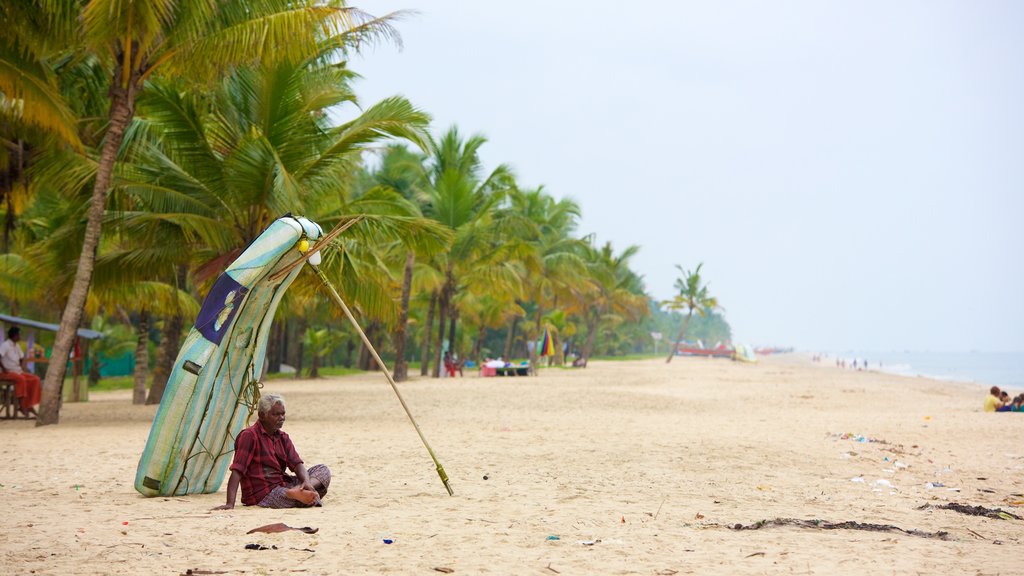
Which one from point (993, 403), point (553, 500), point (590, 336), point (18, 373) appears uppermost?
point (590, 336)

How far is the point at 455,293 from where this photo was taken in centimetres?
3591

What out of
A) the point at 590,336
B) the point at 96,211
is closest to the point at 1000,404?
the point at 96,211

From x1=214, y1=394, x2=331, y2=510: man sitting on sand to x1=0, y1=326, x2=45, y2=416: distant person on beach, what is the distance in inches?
337

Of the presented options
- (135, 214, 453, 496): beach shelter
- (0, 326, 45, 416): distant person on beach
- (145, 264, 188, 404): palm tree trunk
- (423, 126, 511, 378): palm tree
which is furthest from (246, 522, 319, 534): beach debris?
(423, 126, 511, 378): palm tree

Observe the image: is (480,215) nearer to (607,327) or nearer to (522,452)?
(522,452)

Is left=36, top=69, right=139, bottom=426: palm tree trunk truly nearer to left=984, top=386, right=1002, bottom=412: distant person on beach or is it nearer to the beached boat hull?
the beached boat hull

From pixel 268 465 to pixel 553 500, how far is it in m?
2.30

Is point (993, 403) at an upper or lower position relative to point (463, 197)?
lower

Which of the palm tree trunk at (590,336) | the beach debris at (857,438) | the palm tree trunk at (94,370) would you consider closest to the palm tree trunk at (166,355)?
the palm tree trunk at (94,370)

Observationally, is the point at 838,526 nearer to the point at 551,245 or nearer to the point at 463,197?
the point at 463,197

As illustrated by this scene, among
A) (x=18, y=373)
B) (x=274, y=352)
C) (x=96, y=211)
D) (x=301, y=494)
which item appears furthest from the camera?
(x=274, y=352)

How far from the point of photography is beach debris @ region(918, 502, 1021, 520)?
697 cm

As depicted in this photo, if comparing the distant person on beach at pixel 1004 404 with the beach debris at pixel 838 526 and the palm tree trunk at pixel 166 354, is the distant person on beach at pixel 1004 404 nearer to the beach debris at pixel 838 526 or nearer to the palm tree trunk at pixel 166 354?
the beach debris at pixel 838 526

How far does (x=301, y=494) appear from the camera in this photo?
6676 mm
